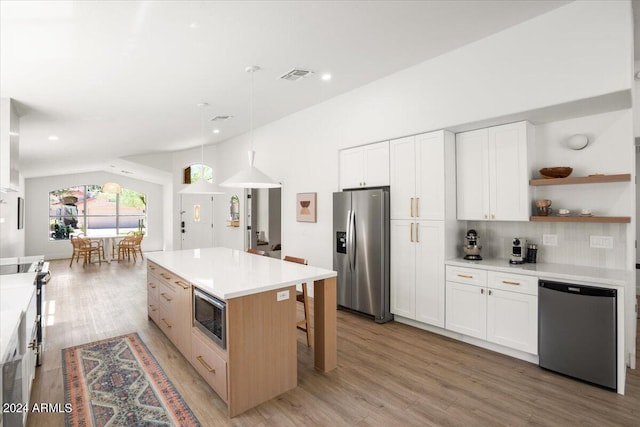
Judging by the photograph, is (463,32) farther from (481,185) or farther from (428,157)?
(481,185)

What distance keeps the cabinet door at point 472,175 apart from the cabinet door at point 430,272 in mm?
372

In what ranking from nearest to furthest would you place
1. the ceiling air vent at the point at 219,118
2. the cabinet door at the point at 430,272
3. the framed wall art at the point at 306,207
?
the cabinet door at the point at 430,272
the framed wall art at the point at 306,207
the ceiling air vent at the point at 219,118

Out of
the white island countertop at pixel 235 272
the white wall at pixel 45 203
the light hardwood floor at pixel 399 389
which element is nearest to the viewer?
the light hardwood floor at pixel 399 389

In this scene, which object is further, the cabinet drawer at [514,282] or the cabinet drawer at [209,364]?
the cabinet drawer at [514,282]

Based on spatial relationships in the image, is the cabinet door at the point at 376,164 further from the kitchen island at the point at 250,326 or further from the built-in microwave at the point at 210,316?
the built-in microwave at the point at 210,316

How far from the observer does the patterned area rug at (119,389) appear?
2.21 metres

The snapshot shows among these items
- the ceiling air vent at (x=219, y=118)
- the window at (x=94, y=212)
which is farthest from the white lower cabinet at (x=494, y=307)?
the window at (x=94, y=212)

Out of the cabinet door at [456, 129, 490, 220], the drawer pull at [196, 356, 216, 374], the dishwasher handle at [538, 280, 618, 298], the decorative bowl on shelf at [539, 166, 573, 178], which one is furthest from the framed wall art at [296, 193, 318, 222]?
the dishwasher handle at [538, 280, 618, 298]

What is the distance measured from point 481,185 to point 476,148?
0.40 metres

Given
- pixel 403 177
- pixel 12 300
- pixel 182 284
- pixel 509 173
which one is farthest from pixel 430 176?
pixel 12 300

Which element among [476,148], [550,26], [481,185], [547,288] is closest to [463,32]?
[550,26]

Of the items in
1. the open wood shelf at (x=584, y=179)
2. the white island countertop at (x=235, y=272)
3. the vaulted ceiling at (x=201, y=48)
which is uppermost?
the vaulted ceiling at (x=201, y=48)

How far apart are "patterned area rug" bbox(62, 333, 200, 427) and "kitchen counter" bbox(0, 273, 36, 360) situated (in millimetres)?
859

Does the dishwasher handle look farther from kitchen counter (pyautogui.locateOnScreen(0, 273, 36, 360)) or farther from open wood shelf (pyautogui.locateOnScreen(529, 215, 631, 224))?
kitchen counter (pyautogui.locateOnScreen(0, 273, 36, 360))
